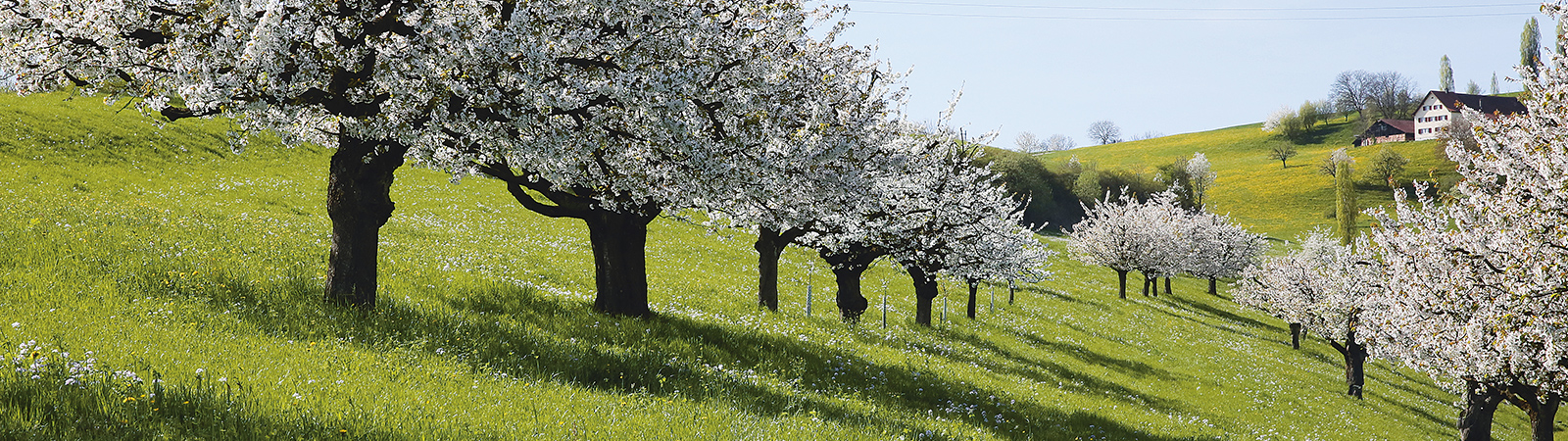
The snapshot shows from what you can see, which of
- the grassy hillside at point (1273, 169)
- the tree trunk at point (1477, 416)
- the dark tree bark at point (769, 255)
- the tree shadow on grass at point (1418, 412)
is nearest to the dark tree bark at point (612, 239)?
the dark tree bark at point (769, 255)

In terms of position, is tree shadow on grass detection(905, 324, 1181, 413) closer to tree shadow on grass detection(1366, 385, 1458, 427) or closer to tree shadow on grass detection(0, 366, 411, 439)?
tree shadow on grass detection(0, 366, 411, 439)

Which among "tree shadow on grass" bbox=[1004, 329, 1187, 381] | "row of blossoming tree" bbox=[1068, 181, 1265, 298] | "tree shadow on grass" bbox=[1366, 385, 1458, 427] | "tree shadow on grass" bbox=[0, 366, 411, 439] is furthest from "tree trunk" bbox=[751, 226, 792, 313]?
"row of blossoming tree" bbox=[1068, 181, 1265, 298]

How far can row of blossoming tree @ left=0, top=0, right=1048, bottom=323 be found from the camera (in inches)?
398

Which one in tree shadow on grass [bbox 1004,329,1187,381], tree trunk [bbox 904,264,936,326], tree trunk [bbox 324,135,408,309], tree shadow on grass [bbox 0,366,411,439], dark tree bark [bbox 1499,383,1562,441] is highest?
tree trunk [bbox 324,135,408,309]

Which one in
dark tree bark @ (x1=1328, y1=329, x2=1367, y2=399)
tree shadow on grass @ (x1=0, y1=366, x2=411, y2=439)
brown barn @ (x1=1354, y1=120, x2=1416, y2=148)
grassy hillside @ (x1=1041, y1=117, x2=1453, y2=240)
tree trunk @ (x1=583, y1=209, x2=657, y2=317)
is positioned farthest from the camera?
brown barn @ (x1=1354, y1=120, x2=1416, y2=148)

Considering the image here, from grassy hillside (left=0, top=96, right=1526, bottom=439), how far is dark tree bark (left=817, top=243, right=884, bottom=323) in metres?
1.00

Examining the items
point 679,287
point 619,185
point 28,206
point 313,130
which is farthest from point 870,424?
point 28,206

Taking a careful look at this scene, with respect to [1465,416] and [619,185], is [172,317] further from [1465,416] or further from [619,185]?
[1465,416]

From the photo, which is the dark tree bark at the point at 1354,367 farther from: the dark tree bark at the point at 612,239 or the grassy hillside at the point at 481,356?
the dark tree bark at the point at 612,239

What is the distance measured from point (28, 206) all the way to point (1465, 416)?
4036cm

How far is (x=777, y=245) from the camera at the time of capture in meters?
23.9

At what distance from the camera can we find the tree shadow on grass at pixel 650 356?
34.1 ft

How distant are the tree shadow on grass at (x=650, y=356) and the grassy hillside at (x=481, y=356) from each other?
2.3 inches

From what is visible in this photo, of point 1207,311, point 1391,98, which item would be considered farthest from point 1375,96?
point 1207,311
